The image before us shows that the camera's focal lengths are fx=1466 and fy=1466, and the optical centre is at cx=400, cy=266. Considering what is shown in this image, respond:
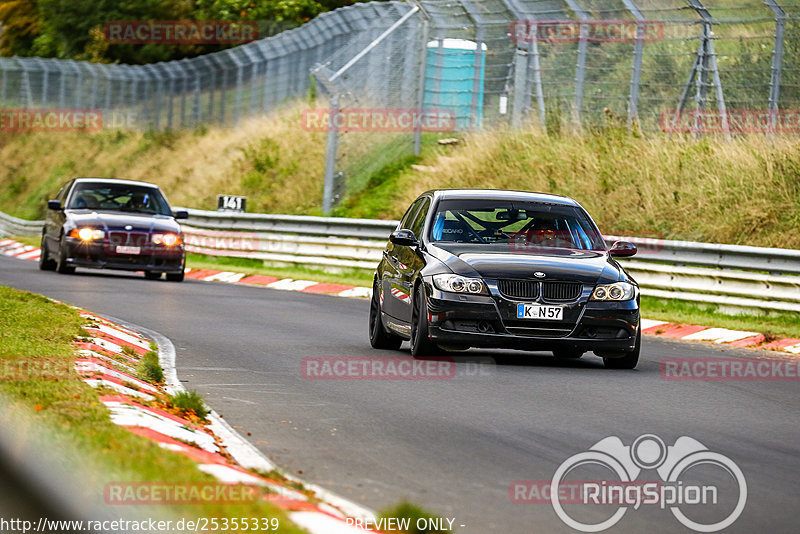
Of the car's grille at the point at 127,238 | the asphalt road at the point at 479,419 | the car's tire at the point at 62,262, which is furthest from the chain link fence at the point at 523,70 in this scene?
the asphalt road at the point at 479,419

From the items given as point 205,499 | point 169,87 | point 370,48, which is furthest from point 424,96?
point 205,499

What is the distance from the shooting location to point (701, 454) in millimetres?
7996

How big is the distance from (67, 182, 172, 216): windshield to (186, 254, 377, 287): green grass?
3080 mm

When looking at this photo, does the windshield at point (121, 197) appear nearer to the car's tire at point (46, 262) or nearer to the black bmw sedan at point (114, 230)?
the black bmw sedan at point (114, 230)

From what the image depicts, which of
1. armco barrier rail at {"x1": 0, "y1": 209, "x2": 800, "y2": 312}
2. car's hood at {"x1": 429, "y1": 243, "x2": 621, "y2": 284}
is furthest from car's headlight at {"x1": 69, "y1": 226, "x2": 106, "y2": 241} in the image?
car's hood at {"x1": 429, "y1": 243, "x2": 621, "y2": 284}

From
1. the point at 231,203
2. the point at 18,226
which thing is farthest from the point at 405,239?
the point at 18,226

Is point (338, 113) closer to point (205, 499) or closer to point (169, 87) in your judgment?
point (169, 87)

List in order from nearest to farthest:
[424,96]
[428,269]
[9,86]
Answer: [428,269], [424,96], [9,86]

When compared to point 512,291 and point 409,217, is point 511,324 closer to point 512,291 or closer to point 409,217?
point 512,291

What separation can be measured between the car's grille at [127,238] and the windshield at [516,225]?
35.3 ft

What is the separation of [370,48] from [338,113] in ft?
9.27

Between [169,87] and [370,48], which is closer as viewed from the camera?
[370,48]

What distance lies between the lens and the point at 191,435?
7.57 m

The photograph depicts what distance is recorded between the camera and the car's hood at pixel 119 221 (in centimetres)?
2336
